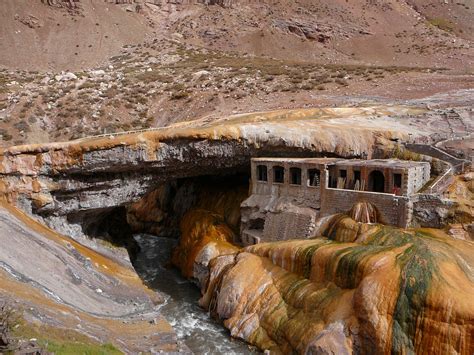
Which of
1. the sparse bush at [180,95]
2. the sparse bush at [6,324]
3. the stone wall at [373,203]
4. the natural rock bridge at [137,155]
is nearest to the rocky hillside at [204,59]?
the sparse bush at [180,95]

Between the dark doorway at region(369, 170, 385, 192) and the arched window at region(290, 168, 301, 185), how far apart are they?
452 cm

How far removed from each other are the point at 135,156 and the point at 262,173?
26.6ft

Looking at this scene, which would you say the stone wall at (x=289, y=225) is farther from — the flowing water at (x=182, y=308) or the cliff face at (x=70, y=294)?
the cliff face at (x=70, y=294)

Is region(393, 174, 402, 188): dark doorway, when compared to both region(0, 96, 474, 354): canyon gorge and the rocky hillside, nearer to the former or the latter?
region(0, 96, 474, 354): canyon gorge

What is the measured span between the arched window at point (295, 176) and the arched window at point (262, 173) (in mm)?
1920

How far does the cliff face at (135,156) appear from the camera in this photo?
2873 centimetres

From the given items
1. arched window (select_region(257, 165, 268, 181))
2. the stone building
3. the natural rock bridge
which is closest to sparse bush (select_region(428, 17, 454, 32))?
the natural rock bridge

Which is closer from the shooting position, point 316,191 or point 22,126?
point 316,191

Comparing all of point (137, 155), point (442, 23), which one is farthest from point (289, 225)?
point (442, 23)

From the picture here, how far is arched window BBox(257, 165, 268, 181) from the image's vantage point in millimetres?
30461

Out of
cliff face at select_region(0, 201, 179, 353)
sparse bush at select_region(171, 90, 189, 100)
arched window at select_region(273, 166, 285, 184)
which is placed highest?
sparse bush at select_region(171, 90, 189, 100)

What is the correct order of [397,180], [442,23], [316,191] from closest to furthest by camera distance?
[397,180] → [316,191] → [442,23]

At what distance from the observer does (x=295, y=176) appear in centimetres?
2939

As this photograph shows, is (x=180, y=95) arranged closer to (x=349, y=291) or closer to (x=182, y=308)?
(x=182, y=308)
